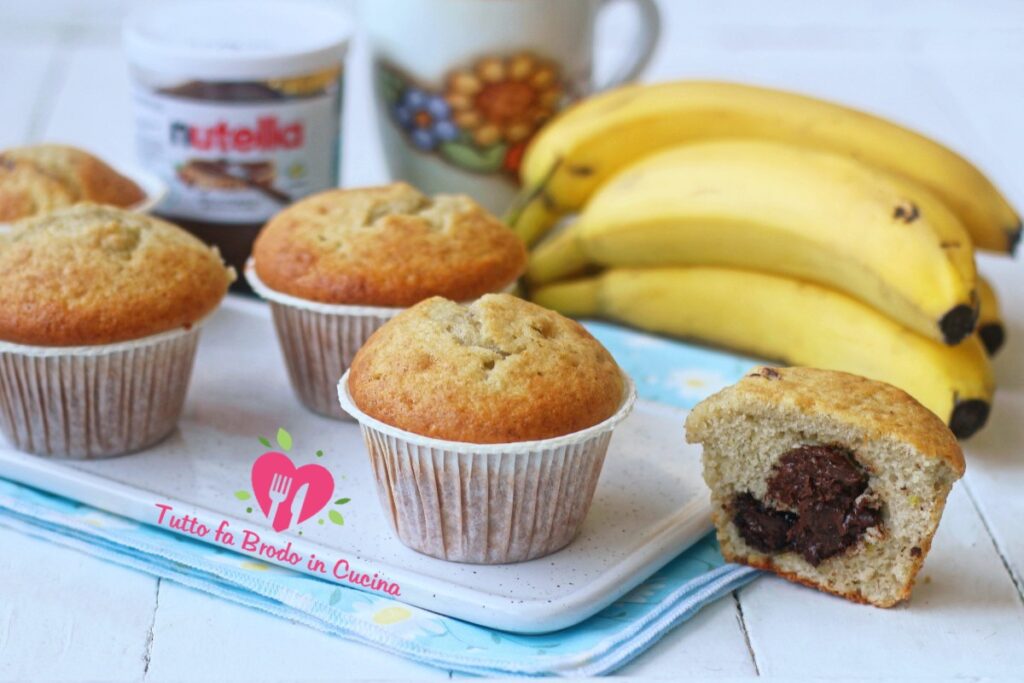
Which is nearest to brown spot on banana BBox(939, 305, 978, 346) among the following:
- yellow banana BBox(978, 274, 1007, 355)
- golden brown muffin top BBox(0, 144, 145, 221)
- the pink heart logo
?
yellow banana BBox(978, 274, 1007, 355)

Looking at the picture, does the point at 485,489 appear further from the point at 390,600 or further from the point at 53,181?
the point at 53,181

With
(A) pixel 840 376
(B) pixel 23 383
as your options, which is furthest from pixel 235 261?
(A) pixel 840 376

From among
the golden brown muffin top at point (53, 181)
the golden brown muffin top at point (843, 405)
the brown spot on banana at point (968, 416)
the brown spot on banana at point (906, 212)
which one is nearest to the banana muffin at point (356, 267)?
the golden brown muffin top at point (53, 181)

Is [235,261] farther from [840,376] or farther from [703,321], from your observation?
[840,376]

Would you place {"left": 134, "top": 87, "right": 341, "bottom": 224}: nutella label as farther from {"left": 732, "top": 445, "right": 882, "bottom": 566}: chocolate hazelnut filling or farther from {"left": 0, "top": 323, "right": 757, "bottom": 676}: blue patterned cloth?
{"left": 732, "top": 445, "right": 882, "bottom": 566}: chocolate hazelnut filling

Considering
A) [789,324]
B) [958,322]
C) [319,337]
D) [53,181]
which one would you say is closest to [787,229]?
[789,324]

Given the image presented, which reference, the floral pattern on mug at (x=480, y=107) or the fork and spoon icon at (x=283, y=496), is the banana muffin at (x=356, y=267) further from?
the floral pattern on mug at (x=480, y=107)
